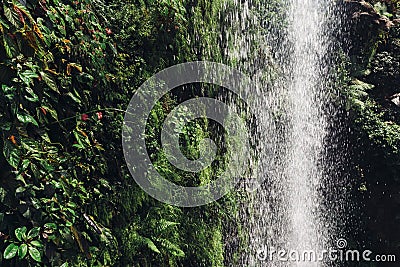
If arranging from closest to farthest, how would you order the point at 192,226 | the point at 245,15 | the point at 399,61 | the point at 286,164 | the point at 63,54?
the point at 63,54 < the point at 192,226 < the point at 245,15 < the point at 286,164 < the point at 399,61

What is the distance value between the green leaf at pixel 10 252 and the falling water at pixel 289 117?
244 cm

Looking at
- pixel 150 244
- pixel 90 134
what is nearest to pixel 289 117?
pixel 150 244

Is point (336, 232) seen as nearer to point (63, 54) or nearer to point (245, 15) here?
point (245, 15)

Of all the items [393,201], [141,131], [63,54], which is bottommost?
[393,201]

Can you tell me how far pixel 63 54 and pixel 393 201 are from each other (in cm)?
426

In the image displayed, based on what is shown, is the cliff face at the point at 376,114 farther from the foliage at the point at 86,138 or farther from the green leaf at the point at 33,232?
the green leaf at the point at 33,232

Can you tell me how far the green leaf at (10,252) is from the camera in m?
1.60

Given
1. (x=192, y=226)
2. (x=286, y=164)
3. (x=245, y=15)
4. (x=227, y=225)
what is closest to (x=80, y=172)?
(x=192, y=226)

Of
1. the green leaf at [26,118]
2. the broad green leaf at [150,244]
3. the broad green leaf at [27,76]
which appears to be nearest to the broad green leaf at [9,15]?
the broad green leaf at [27,76]

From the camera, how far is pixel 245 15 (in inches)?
162

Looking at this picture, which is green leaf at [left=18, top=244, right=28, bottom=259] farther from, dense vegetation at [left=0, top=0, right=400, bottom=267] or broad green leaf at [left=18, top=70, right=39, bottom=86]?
broad green leaf at [left=18, top=70, right=39, bottom=86]

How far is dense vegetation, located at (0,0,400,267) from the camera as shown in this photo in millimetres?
1751

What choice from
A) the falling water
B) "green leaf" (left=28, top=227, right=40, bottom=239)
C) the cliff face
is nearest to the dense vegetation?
"green leaf" (left=28, top=227, right=40, bottom=239)

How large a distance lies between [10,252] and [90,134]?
852 millimetres
